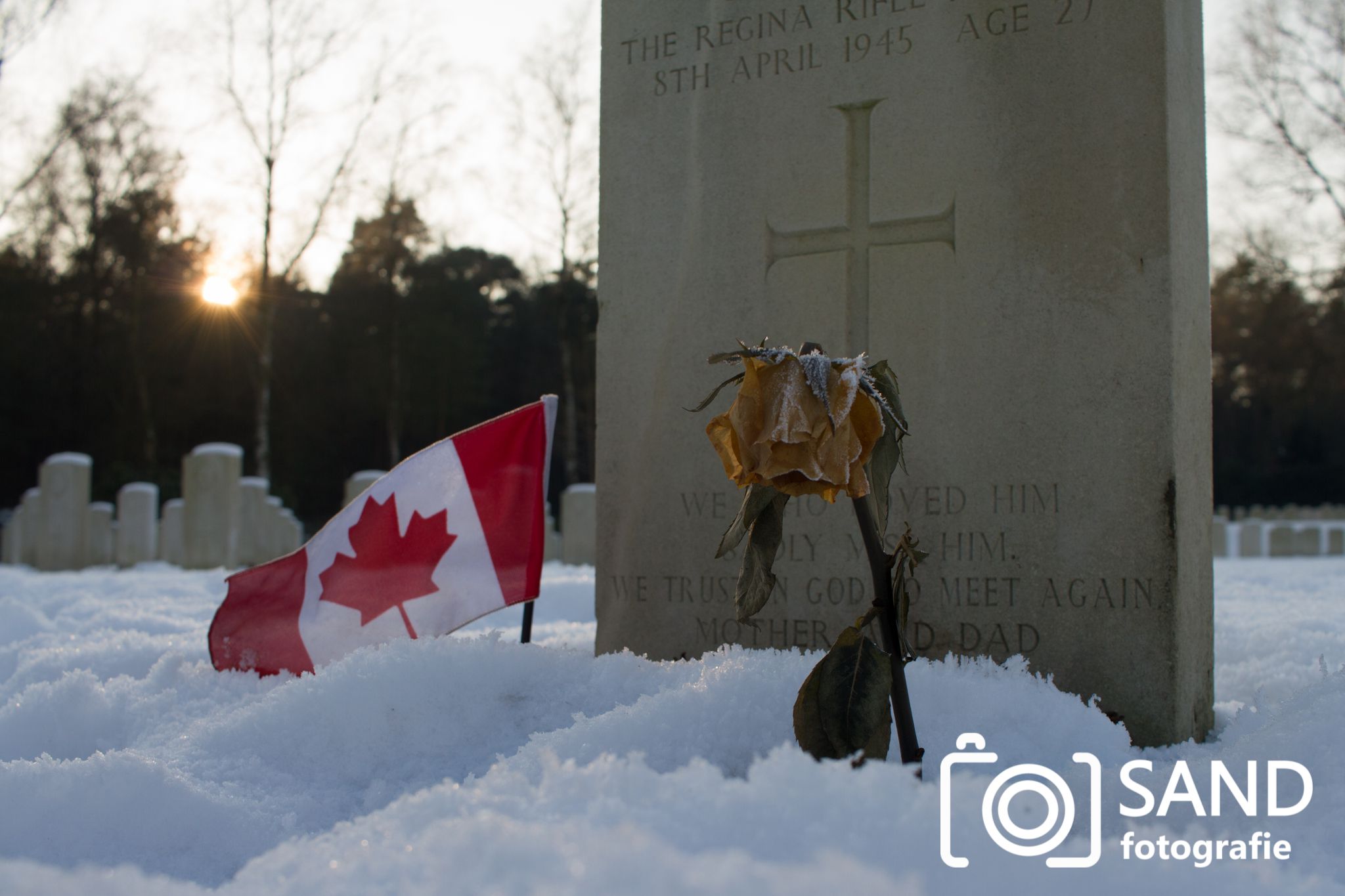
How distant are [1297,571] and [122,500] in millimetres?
8909

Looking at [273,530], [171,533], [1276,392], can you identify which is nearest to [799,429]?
[171,533]

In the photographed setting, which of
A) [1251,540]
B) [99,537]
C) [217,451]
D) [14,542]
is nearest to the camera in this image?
[217,451]

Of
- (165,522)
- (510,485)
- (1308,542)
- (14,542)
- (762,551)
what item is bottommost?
(14,542)

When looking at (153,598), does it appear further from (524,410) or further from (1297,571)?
(1297,571)

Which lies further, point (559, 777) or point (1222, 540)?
point (1222, 540)

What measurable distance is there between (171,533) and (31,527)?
6.06ft

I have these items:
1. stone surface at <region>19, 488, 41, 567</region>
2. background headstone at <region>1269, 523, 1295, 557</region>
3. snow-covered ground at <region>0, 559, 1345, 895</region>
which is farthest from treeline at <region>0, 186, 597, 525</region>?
snow-covered ground at <region>0, 559, 1345, 895</region>

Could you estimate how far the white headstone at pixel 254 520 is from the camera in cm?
922

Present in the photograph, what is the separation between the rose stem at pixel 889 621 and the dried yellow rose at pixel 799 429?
10 cm

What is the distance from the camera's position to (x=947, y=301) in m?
2.48

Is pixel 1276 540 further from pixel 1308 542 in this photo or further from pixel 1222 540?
pixel 1222 540

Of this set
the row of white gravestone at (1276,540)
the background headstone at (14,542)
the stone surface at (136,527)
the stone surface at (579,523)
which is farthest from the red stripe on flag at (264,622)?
the row of white gravestone at (1276,540)

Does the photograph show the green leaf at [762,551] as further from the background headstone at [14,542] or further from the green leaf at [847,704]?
the background headstone at [14,542]

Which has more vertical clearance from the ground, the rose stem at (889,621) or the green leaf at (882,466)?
the green leaf at (882,466)
